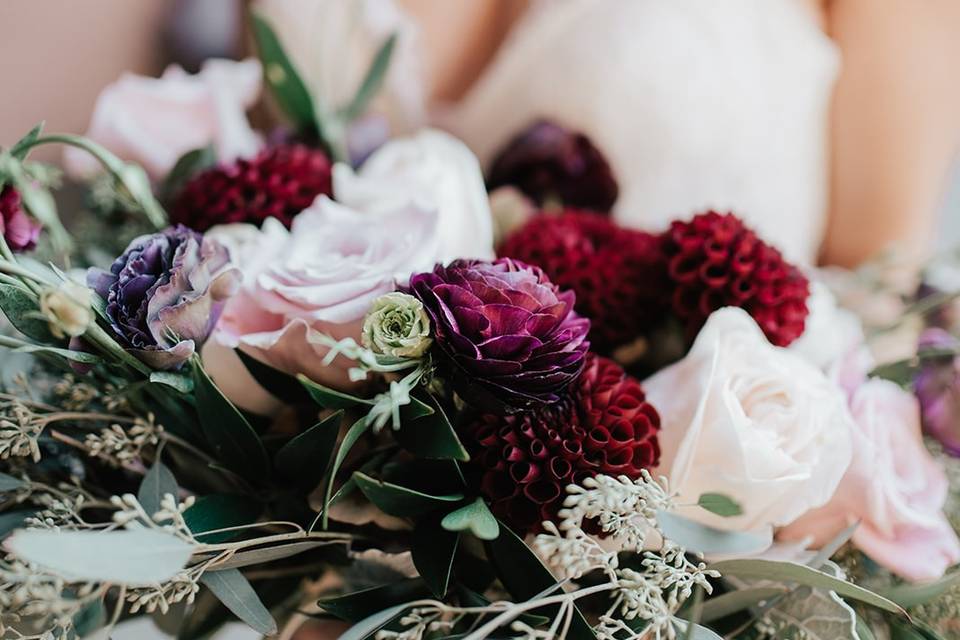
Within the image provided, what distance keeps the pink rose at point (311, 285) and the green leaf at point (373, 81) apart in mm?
243

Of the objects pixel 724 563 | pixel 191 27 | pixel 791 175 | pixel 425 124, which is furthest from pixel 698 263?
pixel 191 27

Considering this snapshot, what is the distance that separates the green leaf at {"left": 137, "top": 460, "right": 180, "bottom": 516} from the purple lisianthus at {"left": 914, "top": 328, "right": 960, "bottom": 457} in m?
0.49

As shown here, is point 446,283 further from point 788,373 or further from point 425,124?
point 425,124

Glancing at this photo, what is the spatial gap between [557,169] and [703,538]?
444 mm

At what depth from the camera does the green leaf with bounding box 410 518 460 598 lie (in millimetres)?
382

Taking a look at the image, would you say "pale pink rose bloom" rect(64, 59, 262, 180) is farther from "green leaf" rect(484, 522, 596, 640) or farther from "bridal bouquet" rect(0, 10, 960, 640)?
"green leaf" rect(484, 522, 596, 640)

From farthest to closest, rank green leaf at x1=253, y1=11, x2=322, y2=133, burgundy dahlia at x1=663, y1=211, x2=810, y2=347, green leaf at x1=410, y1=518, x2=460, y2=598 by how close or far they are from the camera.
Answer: green leaf at x1=253, y1=11, x2=322, y2=133 → burgundy dahlia at x1=663, y1=211, x2=810, y2=347 → green leaf at x1=410, y1=518, x2=460, y2=598

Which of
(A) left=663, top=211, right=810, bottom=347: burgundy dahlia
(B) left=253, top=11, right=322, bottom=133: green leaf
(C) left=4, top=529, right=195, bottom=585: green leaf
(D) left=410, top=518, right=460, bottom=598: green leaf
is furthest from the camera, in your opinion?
(B) left=253, top=11, right=322, bottom=133: green leaf

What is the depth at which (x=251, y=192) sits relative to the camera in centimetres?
56

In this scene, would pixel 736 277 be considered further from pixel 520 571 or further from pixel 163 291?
pixel 163 291

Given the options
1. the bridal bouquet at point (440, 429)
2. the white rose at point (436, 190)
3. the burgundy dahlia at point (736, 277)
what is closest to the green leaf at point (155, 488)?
the bridal bouquet at point (440, 429)

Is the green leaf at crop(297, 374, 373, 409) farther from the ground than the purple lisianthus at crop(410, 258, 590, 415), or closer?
closer

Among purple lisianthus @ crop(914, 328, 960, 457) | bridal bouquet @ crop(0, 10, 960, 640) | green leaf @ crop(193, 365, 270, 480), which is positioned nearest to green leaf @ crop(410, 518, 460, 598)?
bridal bouquet @ crop(0, 10, 960, 640)

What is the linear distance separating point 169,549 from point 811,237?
28.0 inches
